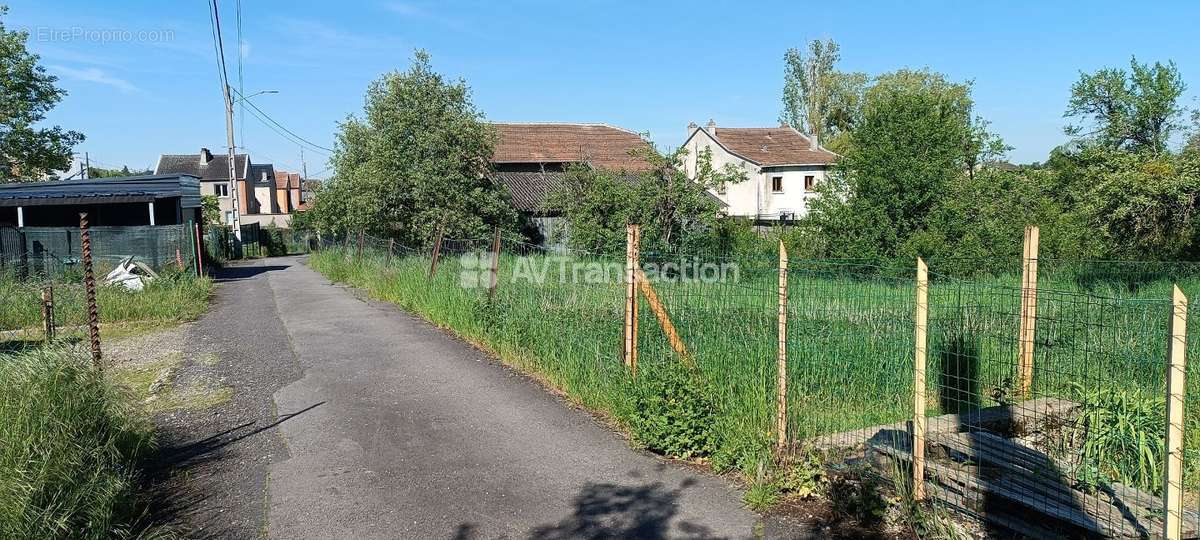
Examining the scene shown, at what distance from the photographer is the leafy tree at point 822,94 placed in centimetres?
5028

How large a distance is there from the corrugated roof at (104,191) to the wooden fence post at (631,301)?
20751 millimetres

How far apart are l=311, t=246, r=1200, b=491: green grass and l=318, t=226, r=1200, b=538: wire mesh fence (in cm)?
2

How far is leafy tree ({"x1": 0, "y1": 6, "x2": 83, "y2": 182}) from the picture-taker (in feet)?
102

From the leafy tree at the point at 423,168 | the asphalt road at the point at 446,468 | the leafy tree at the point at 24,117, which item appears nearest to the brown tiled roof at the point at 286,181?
the leafy tree at the point at 24,117

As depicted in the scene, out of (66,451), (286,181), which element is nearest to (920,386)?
(66,451)

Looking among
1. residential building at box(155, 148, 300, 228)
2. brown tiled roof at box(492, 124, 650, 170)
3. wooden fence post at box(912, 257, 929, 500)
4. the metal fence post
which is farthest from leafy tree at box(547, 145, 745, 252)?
residential building at box(155, 148, 300, 228)

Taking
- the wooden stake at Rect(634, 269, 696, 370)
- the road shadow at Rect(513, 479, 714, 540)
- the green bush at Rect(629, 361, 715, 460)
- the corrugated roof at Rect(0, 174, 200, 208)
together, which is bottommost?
the road shadow at Rect(513, 479, 714, 540)

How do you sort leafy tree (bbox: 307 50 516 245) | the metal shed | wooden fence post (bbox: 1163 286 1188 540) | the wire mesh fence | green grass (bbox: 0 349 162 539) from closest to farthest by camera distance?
wooden fence post (bbox: 1163 286 1188 540)
green grass (bbox: 0 349 162 539)
the wire mesh fence
leafy tree (bbox: 307 50 516 245)
the metal shed

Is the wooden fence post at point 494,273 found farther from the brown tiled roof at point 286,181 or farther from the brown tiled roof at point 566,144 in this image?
the brown tiled roof at point 286,181

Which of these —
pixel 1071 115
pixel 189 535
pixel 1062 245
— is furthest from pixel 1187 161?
pixel 189 535

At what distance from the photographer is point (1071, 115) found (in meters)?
19.9

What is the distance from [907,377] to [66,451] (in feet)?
21.2

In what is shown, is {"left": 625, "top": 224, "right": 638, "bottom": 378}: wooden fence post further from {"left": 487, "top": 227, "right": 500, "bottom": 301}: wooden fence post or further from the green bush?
{"left": 487, "top": 227, "right": 500, "bottom": 301}: wooden fence post

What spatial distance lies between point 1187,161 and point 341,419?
53.3 feet
